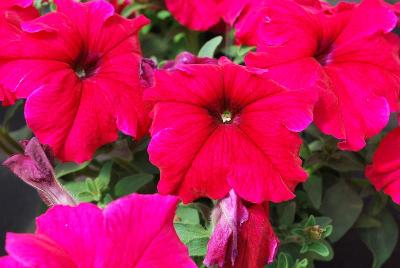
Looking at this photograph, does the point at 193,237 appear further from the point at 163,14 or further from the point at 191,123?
the point at 163,14

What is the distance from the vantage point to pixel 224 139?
0.64 m

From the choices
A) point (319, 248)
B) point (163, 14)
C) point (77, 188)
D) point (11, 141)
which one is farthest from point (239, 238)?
point (163, 14)

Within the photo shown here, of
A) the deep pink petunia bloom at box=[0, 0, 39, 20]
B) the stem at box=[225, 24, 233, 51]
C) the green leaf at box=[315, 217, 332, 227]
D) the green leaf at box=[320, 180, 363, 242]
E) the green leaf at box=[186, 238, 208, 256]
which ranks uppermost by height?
the deep pink petunia bloom at box=[0, 0, 39, 20]

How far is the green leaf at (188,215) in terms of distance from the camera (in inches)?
29.9

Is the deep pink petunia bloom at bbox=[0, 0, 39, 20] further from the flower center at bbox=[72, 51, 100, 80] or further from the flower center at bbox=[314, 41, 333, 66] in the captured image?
the flower center at bbox=[314, 41, 333, 66]

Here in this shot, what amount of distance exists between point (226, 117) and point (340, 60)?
17 centimetres

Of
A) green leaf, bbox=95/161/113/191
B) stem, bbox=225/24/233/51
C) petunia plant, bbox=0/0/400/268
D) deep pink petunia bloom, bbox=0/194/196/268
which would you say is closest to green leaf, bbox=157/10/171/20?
stem, bbox=225/24/233/51

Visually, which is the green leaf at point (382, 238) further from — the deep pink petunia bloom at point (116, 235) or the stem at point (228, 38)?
the deep pink petunia bloom at point (116, 235)

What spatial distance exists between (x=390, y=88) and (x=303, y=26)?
0.13m

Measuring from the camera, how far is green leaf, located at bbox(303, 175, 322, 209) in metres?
0.87

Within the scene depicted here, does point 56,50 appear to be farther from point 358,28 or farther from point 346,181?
point 346,181

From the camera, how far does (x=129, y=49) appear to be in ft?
2.48

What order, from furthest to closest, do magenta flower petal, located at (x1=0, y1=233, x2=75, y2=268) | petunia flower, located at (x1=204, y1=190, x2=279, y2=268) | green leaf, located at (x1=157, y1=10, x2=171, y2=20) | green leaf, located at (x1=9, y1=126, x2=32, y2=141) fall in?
green leaf, located at (x1=157, y1=10, x2=171, y2=20) → green leaf, located at (x1=9, y1=126, x2=32, y2=141) → petunia flower, located at (x1=204, y1=190, x2=279, y2=268) → magenta flower petal, located at (x1=0, y1=233, x2=75, y2=268)

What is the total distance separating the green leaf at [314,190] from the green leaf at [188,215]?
0.19 meters
